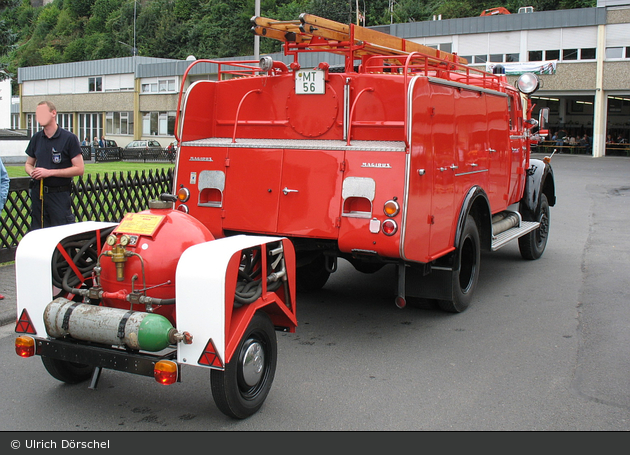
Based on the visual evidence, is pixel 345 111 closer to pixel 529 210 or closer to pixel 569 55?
pixel 529 210

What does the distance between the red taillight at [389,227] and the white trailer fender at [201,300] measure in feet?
7.06

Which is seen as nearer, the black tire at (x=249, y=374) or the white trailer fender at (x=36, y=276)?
the black tire at (x=249, y=374)

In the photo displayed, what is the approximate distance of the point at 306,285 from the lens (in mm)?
8242

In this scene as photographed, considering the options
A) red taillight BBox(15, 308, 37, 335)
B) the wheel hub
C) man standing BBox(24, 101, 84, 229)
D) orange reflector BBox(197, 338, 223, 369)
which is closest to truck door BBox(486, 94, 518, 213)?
the wheel hub

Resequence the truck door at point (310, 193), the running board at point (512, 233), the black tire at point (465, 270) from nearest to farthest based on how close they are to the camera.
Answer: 1. the truck door at point (310, 193)
2. the black tire at point (465, 270)
3. the running board at point (512, 233)

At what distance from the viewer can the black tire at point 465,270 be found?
6935mm

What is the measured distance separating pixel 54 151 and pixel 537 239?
744 cm

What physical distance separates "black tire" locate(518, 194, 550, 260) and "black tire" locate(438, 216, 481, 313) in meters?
2.86

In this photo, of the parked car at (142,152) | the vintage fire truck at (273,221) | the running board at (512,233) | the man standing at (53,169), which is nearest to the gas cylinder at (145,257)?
the vintage fire truck at (273,221)

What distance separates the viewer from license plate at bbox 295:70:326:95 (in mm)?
6559

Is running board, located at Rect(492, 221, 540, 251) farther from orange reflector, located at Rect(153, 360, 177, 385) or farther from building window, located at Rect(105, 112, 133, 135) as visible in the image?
building window, located at Rect(105, 112, 133, 135)

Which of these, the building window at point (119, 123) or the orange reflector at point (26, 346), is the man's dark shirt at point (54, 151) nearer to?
the orange reflector at point (26, 346)

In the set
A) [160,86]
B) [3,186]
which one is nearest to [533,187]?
[3,186]

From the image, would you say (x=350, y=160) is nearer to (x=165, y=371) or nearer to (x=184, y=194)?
(x=184, y=194)
